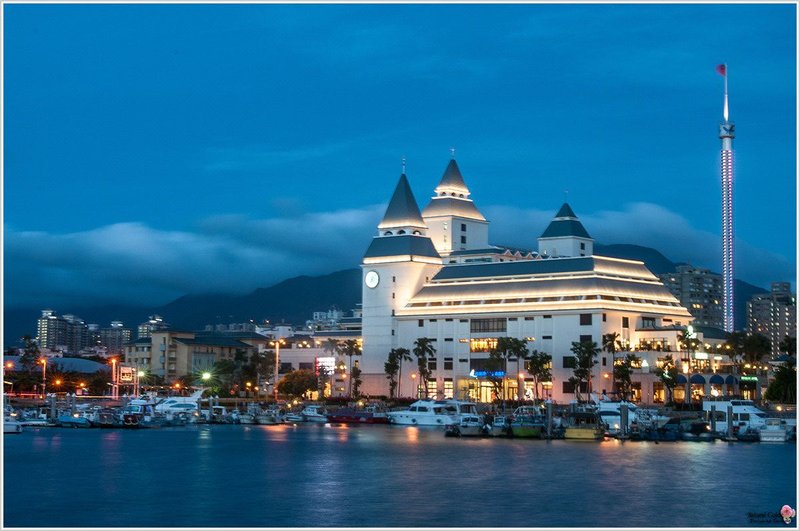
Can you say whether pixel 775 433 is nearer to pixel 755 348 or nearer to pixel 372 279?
pixel 755 348

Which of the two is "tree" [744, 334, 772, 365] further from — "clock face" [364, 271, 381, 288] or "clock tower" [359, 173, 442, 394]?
"clock face" [364, 271, 381, 288]

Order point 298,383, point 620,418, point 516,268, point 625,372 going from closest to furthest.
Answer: point 620,418 < point 625,372 < point 516,268 < point 298,383

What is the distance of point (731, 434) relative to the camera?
377 feet

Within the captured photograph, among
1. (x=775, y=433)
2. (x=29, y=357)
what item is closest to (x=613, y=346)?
(x=775, y=433)

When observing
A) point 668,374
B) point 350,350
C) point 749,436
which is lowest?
point 749,436

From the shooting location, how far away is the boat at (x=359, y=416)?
492 feet

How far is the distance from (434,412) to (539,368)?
15.5m

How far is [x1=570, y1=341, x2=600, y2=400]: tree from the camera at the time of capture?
483 ft

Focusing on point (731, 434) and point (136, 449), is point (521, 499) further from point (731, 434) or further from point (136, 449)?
point (731, 434)

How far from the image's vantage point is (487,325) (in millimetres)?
162625

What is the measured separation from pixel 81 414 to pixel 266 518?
81513 millimetres

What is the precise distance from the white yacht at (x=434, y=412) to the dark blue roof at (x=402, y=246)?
104 ft

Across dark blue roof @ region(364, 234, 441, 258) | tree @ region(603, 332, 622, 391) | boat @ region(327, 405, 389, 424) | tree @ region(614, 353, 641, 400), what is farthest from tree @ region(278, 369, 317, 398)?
tree @ region(614, 353, 641, 400)

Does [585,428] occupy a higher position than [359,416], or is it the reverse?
[585,428]
